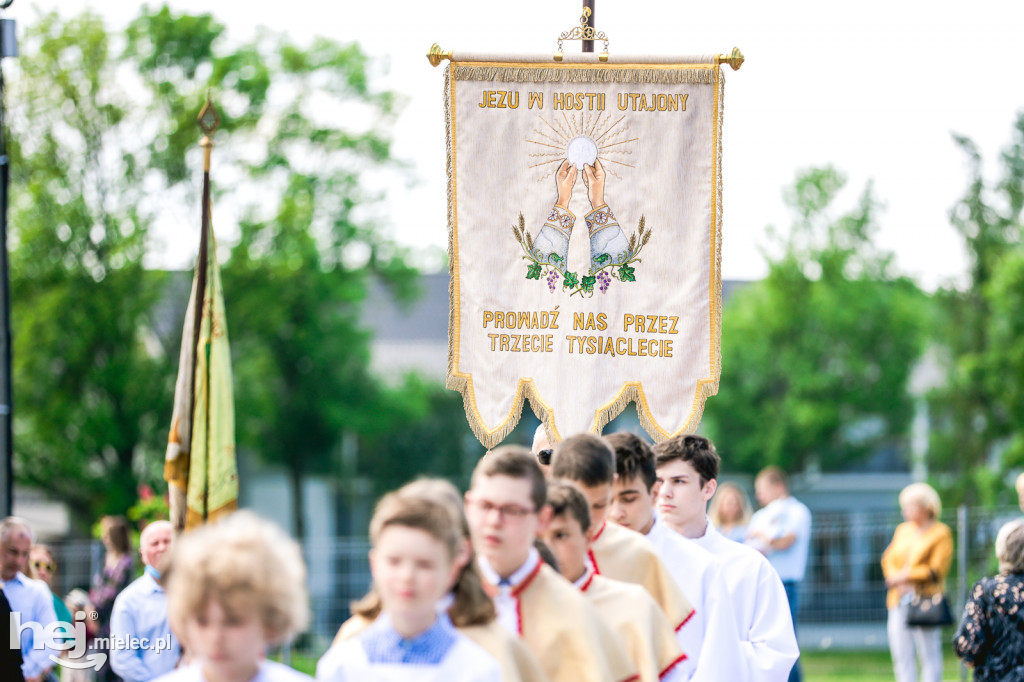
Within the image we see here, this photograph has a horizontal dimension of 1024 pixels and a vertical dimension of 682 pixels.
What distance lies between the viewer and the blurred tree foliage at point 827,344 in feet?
90.1

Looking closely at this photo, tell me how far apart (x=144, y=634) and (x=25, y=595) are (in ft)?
3.20

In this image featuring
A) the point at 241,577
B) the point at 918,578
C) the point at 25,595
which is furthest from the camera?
the point at 918,578

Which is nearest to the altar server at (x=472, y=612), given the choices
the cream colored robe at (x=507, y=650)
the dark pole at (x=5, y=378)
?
the cream colored robe at (x=507, y=650)

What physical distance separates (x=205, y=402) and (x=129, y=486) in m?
17.7

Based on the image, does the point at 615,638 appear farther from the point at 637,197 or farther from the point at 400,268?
the point at 400,268

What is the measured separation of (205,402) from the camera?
6.57m

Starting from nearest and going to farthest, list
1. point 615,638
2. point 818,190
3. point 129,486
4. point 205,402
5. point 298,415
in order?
1. point 615,638
2. point 205,402
3. point 129,486
4. point 818,190
5. point 298,415

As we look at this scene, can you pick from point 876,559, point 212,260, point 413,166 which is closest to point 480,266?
point 212,260

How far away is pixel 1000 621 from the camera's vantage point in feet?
20.4

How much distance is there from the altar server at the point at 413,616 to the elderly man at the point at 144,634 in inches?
138

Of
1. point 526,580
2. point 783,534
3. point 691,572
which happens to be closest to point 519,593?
point 526,580

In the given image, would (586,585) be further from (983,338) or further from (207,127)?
(983,338)

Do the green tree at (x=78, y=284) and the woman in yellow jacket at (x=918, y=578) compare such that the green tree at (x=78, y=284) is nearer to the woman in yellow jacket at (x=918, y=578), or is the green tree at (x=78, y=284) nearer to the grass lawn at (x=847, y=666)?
the grass lawn at (x=847, y=666)

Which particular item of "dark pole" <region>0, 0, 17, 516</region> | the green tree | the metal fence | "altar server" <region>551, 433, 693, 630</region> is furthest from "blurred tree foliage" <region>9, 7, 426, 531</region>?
"altar server" <region>551, 433, 693, 630</region>
